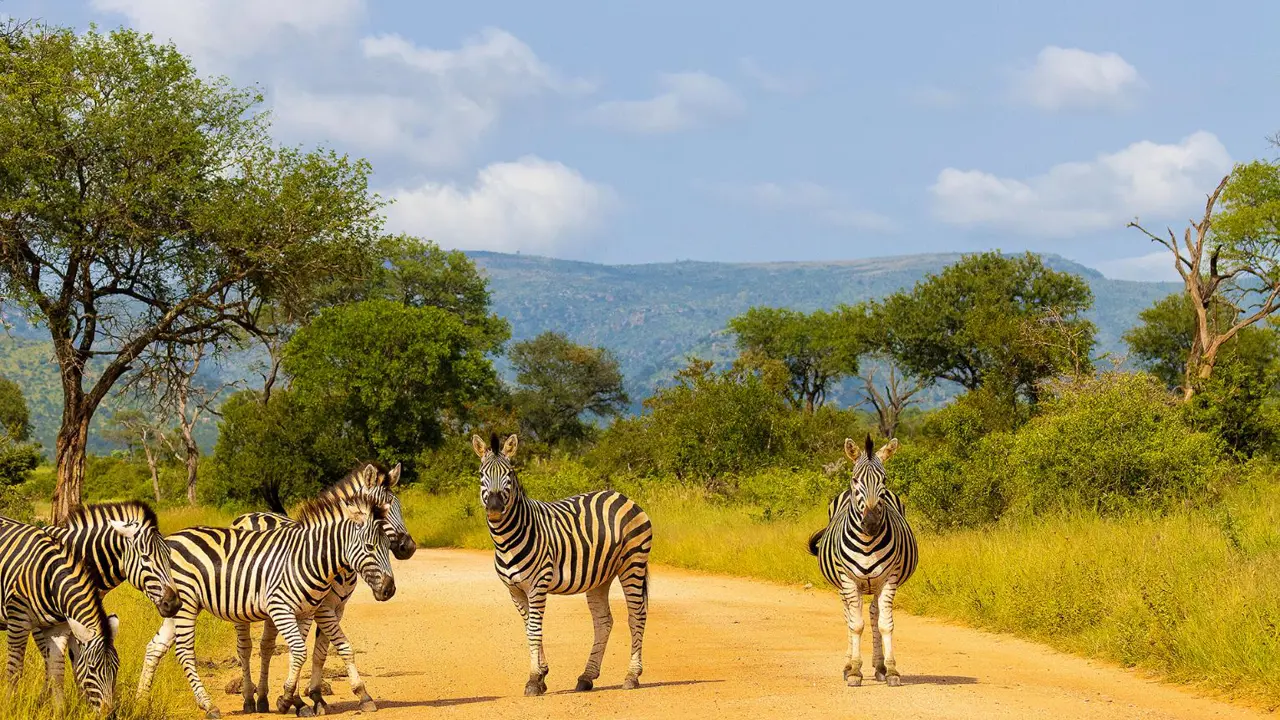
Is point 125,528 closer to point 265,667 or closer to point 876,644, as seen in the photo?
point 265,667

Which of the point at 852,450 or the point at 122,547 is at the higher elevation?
the point at 852,450

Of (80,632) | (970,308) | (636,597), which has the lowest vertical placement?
(636,597)

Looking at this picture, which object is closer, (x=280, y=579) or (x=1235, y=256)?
(x=280, y=579)

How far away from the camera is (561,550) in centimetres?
1066

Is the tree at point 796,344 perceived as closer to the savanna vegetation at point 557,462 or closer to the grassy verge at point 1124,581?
the savanna vegetation at point 557,462

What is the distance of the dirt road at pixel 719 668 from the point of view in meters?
9.72

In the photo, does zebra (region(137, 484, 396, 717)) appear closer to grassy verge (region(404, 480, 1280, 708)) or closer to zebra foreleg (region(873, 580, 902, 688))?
zebra foreleg (region(873, 580, 902, 688))

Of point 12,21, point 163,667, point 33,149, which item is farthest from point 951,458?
point 12,21

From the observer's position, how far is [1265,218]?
4488 centimetres

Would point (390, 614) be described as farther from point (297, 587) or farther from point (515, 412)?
point (515, 412)

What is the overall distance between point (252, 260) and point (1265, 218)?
34137 millimetres

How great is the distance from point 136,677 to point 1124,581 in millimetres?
9457

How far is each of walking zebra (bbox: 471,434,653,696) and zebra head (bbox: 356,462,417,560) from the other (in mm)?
676

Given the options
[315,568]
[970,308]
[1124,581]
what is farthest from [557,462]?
[315,568]
